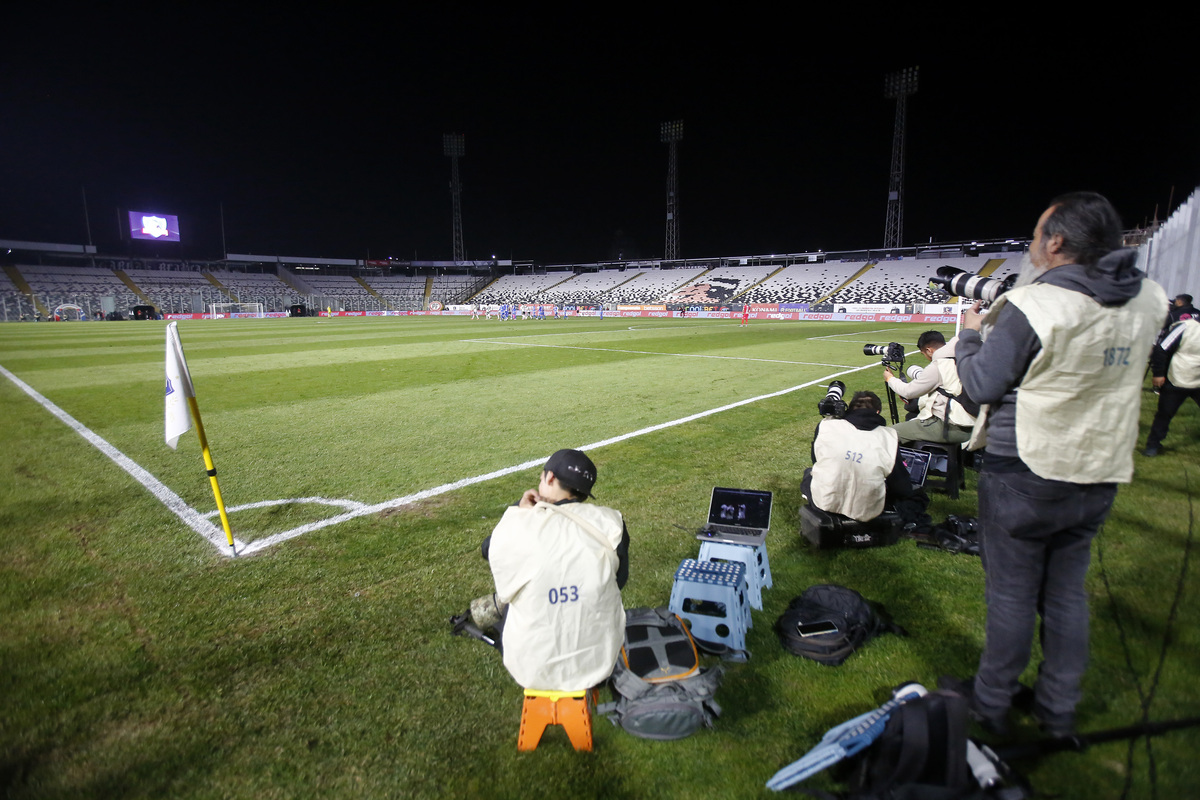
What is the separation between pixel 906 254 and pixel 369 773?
6190 cm

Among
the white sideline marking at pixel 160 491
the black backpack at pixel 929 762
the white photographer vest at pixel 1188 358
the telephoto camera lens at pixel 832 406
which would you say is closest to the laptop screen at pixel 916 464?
the telephoto camera lens at pixel 832 406

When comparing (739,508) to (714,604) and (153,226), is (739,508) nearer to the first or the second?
(714,604)

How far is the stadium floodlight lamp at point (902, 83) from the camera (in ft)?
135

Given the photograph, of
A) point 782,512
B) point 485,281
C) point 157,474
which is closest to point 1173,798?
Result: point 782,512

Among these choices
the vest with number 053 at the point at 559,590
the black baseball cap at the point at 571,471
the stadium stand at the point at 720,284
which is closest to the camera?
the vest with number 053 at the point at 559,590

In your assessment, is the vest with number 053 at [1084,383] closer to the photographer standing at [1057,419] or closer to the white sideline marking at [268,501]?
the photographer standing at [1057,419]

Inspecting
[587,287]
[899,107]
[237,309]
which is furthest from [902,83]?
[237,309]

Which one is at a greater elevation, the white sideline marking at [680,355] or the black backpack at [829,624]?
the white sideline marking at [680,355]

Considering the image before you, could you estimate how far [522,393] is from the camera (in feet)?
35.9

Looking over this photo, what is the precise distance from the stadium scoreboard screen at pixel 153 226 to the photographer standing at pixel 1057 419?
75324 millimetres

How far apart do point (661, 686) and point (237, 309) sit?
212 ft

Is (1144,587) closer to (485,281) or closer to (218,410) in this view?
(218,410)

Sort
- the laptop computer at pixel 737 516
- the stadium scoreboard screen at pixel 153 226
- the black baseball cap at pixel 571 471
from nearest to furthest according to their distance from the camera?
the black baseball cap at pixel 571 471 → the laptop computer at pixel 737 516 → the stadium scoreboard screen at pixel 153 226

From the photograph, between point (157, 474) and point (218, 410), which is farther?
point (218, 410)
